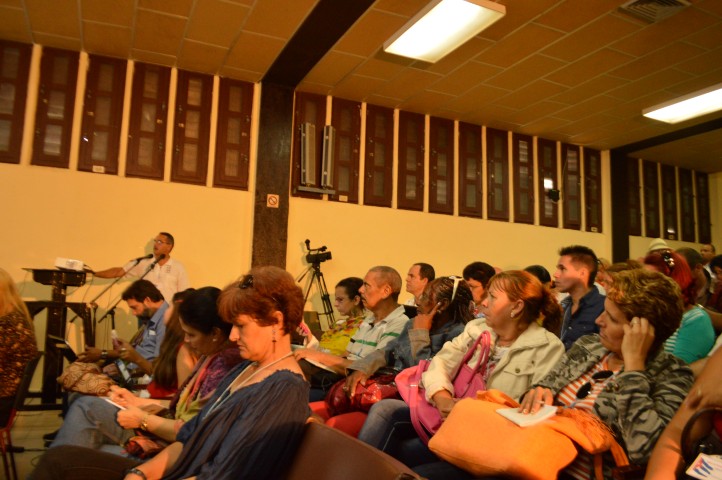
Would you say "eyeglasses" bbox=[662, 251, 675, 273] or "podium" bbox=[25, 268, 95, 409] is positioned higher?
"eyeglasses" bbox=[662, 251, 675, 273]

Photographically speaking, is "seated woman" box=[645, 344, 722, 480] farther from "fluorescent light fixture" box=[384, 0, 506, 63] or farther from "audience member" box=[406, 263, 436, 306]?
"fluorescent light fixture" box=[384, 0, 506, 63]

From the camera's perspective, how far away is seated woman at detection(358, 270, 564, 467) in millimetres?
2225

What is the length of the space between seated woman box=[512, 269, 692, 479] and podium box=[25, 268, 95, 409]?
4.34 metres

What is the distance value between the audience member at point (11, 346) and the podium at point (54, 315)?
1.84 m

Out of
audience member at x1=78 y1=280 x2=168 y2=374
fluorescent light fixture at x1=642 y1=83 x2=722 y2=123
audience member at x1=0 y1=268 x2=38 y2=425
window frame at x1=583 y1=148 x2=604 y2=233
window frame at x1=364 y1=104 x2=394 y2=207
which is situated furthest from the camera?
window frame at x1=583 y1=148 x2=604 y2=233

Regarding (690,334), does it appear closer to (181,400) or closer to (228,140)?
(181,400)

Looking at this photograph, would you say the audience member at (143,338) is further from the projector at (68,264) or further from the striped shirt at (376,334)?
the striped shirt at (376,334)

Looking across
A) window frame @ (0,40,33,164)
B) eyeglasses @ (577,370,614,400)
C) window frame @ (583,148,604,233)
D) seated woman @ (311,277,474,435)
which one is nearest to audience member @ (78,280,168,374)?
seated woman @ (311,277,474,435)

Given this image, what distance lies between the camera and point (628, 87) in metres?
6.09

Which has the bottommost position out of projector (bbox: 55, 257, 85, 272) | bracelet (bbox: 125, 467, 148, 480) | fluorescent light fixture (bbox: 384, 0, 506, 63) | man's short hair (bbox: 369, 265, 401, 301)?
bracelet (bbox: 125, 467, 148, 480)

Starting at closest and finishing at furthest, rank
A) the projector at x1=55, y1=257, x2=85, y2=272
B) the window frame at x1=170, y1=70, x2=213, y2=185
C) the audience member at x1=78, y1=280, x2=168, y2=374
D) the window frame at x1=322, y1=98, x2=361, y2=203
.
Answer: the audience member at x1=78, y1=280, x2=168, y2=374, the projector at x1=55, y1=257, x2=85, y2=272, the window frame at x1=170, y1=70, x2=213, y2=185, the window frame at x1=322, y1=98, x2=361, y2=203

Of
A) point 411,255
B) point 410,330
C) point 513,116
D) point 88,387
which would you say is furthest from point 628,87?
point 88,387

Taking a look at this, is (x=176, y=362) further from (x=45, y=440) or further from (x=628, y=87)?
(x=628, y=87)

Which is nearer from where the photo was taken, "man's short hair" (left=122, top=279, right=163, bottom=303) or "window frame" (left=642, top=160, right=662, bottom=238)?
"man's short hair" (left=122, top=279, right=163, bottom=303)
